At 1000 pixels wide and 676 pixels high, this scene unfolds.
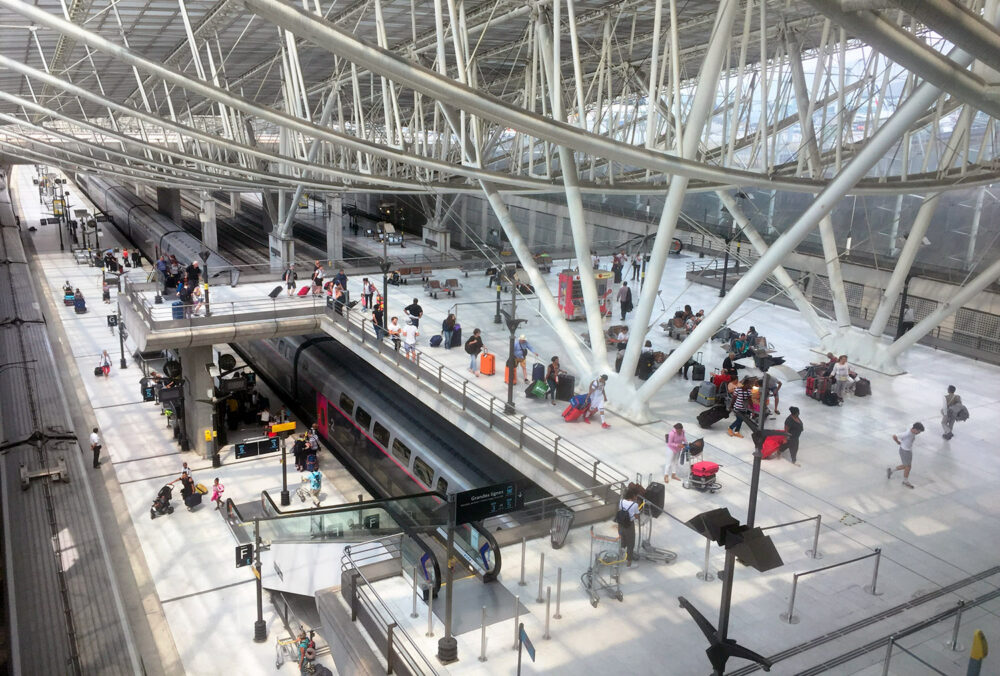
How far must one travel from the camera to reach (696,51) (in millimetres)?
34438

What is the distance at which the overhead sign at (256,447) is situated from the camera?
27.7 m

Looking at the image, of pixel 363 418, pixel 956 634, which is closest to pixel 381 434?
pixel 363 418

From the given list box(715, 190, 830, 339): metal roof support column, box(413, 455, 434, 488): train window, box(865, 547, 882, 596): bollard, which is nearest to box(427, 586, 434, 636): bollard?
box(865, 547, 882, 596): bollard

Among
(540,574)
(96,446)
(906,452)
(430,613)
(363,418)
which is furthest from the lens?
(363,418)

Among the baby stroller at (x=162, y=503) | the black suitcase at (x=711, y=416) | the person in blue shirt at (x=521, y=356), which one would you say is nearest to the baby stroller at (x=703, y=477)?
the black suitcase at (x=711, y=416)

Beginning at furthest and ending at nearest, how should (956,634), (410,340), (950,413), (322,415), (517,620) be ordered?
(322,415), (410,340), (950,413), (517,620), (956,634)

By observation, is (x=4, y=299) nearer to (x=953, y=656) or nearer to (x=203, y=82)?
(x=203, y=82)

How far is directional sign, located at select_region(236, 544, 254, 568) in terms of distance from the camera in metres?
17.9

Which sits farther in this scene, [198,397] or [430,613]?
[198,397]

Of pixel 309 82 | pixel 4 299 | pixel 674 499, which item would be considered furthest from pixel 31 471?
pixel 309 82

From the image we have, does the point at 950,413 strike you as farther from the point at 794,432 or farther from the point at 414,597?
the point at 414,597

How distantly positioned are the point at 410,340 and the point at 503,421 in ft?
22.7

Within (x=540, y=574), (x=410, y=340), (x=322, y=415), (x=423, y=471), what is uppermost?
(x=410, y=340)

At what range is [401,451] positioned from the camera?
2394 centimetres
